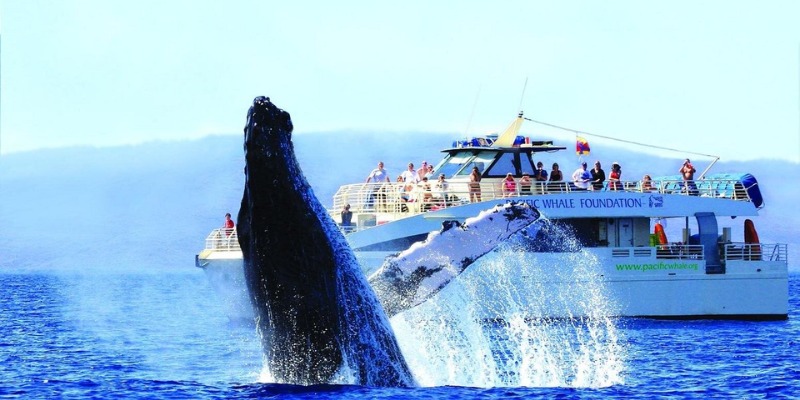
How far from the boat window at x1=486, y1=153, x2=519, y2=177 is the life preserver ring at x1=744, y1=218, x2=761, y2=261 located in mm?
6100

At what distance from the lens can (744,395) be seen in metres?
17.1

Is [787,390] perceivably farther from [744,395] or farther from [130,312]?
[130,312]

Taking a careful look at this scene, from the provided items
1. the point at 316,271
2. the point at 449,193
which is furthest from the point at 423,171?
the point at 316,271

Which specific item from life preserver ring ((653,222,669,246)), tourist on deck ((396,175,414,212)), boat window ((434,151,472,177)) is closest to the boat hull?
life preserver ring ((653,222,669,246))

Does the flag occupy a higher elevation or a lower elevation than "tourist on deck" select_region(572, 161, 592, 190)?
higher

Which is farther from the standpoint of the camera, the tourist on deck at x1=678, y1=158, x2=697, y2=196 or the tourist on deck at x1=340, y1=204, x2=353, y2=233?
the tourist on deck at x1=678, y1=158, x2=697, y2=196

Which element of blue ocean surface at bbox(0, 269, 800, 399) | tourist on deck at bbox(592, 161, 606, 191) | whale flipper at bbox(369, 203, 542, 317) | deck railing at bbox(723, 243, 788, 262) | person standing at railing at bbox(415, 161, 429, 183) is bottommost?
blue ocean surface at bbox(0, 269, 800, 399)

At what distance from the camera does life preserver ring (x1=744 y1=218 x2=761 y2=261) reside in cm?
3225

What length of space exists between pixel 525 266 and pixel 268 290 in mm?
20754

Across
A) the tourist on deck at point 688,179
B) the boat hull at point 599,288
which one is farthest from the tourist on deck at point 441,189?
the tourist on deck at point 688,179

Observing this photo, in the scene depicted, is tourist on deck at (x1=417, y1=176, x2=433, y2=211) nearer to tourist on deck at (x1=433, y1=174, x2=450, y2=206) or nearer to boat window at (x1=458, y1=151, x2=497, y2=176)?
tourist on deck at (x1=433, y1=174, x2=450, y2=206)

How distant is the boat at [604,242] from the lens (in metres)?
30.2

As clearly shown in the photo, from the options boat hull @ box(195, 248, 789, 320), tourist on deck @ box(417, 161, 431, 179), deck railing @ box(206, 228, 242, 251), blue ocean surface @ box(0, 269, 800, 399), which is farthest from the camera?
tourist on deck @ box(417, 161, 431, 179)

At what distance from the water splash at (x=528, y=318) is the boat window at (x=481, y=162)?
2.63 m
